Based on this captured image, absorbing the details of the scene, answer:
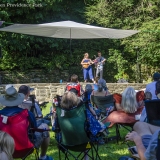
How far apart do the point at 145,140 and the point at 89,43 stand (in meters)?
15.3

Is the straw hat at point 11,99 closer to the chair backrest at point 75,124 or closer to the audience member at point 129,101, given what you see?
the chair backrest at point 75,124

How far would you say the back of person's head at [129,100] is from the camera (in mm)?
4773

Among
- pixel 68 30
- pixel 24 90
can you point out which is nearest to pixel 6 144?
pixel 24 90

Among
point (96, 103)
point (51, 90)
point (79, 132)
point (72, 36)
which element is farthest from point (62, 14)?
point (79, 132)

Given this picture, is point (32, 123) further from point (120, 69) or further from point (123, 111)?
point (120, 69)

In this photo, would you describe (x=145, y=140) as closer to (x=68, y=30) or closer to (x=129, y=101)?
(x=129, y=101)

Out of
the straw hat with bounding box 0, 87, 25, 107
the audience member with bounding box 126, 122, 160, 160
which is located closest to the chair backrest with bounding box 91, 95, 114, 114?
the straw hat with bounding box 0, 87, 25, 107

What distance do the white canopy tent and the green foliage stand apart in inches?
304

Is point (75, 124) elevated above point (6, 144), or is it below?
below

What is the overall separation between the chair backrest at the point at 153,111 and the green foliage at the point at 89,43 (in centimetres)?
1289

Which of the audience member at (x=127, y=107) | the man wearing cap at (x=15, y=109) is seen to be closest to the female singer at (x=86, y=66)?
the audience member at (x=127, y=107)

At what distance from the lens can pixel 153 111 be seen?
3482 millimetres

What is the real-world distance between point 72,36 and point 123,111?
4.63m

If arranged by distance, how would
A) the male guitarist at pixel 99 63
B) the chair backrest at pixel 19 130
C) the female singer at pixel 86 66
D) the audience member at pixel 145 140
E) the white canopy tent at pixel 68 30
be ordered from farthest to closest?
the male guitarist at pixel 99 63
the female singer at pixel 86 66
the white canopy tent at pixel 68 30
the chair backrest at pixel 19 130
the audience member at pixel 145 140
